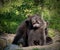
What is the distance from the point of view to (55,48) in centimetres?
263

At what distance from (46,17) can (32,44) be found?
0.32 m

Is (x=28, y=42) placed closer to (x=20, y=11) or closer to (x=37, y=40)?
(x=37, y=40)

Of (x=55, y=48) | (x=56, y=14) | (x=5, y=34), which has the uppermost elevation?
(x=56, y=14)

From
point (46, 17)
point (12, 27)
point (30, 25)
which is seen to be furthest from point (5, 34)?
point (46, 17)

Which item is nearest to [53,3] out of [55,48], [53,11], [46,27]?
[53,11]

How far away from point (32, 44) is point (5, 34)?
0.98 ft

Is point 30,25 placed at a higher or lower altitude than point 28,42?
higher

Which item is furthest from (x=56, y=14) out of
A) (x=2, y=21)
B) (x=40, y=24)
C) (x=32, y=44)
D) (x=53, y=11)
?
(x=2, y=21)

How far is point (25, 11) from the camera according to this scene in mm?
2695

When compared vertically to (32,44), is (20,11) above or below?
above

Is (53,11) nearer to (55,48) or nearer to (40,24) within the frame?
(40,24)

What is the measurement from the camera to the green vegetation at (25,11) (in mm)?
2660

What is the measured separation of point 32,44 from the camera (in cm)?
265

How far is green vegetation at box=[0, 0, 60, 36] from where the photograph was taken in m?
2.66
